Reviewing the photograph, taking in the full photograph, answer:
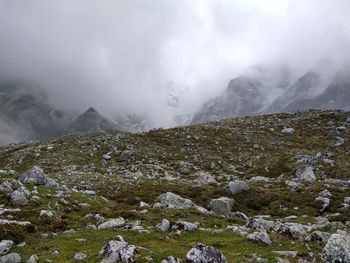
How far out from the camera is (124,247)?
22766mm

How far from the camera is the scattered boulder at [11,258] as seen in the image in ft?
78.2

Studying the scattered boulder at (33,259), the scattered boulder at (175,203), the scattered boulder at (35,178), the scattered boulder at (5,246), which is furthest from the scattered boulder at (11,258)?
the scattered boulder at (35,178)

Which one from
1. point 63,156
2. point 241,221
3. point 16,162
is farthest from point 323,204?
point 16,162

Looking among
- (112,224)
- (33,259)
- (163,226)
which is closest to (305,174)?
(163,226)

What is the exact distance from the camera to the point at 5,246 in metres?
26.4

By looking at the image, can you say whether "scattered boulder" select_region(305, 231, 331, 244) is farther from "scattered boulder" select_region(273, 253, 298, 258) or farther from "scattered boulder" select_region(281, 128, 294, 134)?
"scattered boulder" select_region(281, 128, 294, 134)

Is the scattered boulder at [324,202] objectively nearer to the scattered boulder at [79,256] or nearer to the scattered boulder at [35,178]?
the scattered boulder at [35,178]

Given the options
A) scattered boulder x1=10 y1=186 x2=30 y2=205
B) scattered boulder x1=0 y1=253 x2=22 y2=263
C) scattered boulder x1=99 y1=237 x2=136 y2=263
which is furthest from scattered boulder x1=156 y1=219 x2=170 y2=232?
scattered boulder x1=10 y1=186 x2=30 y2=205

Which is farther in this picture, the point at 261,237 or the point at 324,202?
the point at 324,202

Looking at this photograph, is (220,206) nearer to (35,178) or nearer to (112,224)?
(112,224)

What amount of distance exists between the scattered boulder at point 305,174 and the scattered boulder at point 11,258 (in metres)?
41.0

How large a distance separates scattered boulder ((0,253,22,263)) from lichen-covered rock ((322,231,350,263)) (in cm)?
1538

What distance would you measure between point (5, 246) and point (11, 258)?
268cm

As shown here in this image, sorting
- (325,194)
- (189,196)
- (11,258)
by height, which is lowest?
(11,258)
